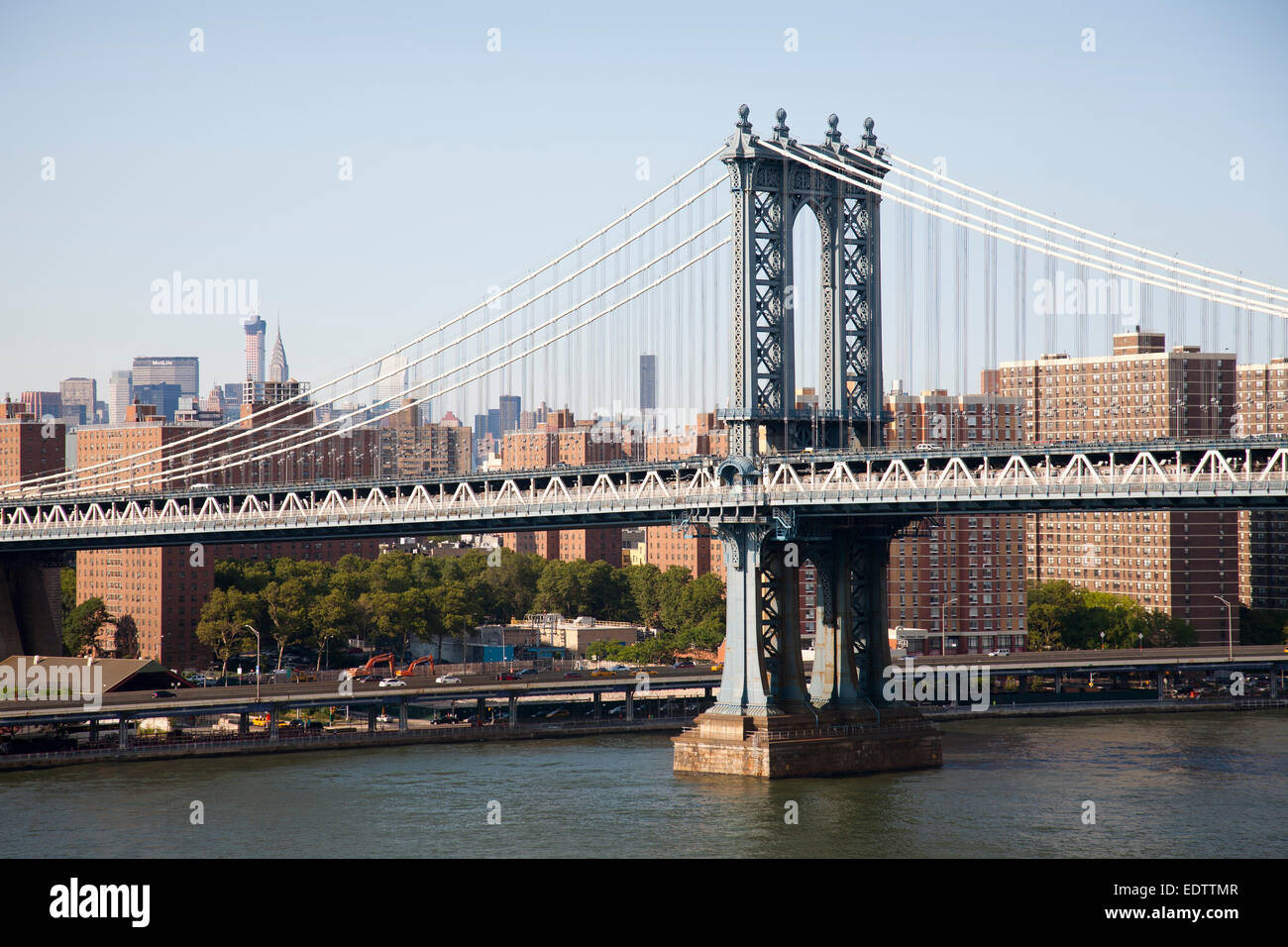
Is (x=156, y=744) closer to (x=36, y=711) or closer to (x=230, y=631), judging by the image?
(x=36, y=711)

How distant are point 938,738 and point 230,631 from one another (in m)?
55.3

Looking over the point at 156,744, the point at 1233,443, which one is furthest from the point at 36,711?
the point at 1233,443

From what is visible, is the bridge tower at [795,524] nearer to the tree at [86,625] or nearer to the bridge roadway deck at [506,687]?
the bridge roadway deck at [506,687]

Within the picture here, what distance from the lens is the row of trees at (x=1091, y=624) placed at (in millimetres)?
116125

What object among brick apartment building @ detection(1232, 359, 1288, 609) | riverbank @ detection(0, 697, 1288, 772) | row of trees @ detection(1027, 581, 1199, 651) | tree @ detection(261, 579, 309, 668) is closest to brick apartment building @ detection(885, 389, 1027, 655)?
row of trees @ detection(1027, 581, 1199, 651)

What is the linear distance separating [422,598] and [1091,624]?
40.8 meters

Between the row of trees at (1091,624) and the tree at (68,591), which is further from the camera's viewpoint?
the tree at (68,591)

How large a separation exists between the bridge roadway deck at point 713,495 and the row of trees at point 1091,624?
3943 cm

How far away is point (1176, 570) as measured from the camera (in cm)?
12500

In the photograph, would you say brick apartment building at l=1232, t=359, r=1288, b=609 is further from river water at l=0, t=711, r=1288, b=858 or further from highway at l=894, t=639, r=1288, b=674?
river water at l=0, t=711, r=1288, b=858

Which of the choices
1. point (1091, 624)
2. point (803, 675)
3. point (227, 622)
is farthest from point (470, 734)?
point (1091, 624)

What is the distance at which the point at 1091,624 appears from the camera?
384 feet

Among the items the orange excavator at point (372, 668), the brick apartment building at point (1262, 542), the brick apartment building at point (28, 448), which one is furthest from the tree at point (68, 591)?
the brick apartment building at point (1262, 542)

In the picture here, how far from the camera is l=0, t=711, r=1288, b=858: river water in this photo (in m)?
47.7
